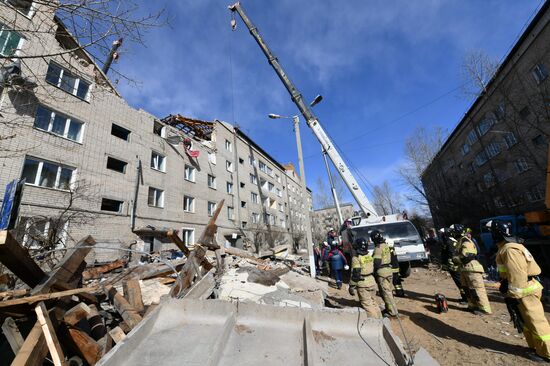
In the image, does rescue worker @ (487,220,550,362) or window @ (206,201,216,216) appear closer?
rescue worker @ (487,220,550,362)

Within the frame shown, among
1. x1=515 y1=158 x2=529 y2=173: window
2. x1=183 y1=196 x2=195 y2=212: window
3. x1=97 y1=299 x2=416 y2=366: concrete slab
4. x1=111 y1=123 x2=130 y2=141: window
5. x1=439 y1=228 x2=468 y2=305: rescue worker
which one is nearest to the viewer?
x1=97 y1=299 x2=416 y2=366: concrete slab

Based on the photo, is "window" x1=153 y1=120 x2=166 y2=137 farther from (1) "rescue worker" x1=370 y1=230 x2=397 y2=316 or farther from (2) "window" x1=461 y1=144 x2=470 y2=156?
(2) "window" x1=461 y1=144 x2=470 y2=156

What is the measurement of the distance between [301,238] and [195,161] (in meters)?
25.6

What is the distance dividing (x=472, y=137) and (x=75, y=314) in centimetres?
3337

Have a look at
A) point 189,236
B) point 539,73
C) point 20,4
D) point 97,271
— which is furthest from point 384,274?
point 539,73

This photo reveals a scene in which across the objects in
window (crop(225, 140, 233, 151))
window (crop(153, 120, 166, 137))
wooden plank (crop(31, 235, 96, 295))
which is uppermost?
window (crop(225, 140, 233, 151))

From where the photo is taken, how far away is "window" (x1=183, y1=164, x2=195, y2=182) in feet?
61.6

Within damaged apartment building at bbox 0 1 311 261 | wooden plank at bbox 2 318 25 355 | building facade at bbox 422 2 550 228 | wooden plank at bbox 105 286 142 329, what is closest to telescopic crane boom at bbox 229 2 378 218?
damaged apartment building at bbox 0 1 311 261

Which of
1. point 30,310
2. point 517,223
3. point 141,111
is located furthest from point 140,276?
point 517,223

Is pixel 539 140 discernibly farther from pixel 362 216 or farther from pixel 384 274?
pixel 384 274

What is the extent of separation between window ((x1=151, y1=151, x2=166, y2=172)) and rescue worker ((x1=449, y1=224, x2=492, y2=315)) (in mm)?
16588

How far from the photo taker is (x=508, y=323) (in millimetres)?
4621

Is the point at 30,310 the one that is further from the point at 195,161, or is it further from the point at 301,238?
the point at 301,238

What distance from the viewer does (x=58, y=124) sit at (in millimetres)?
11453
